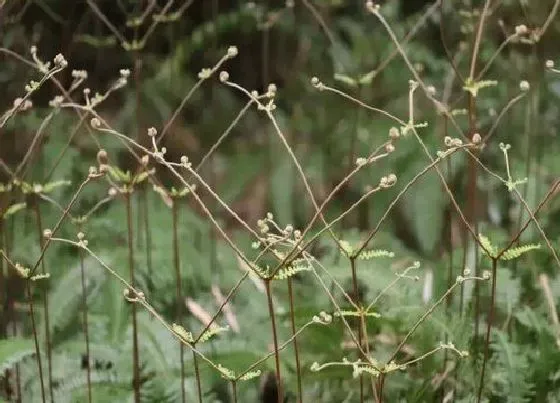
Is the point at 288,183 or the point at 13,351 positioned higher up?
the point at 288,183

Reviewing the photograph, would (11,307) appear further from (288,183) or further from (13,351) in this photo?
(288,183)

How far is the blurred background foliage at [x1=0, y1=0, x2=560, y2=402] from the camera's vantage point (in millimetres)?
962

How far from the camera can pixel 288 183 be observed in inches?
64.3

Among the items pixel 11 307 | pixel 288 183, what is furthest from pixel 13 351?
pixel 288 183

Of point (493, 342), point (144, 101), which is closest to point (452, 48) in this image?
point (144, 101)

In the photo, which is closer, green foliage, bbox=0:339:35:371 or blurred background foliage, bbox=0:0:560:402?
green foliage, bbox=0:339:35:371

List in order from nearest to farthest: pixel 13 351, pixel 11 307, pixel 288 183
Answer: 1. pixel 13 351
2. pixel 11 307
3. pixel 288 183

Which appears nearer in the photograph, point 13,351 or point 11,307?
point 13,351

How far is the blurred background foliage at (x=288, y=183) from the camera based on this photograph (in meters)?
0.96

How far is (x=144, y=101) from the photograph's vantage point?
69.2 inches

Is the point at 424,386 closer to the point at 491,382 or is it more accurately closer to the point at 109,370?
the point at 491,382

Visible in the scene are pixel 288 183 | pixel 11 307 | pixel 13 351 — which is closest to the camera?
pixel 13 351

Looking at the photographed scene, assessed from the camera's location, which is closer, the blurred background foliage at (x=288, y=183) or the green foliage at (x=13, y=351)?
the green foliage at (x=13, y=351)

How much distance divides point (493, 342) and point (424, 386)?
0.10m
